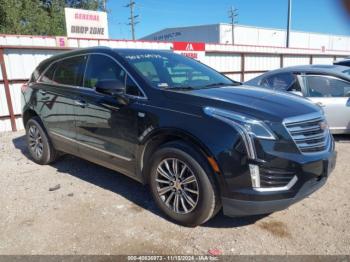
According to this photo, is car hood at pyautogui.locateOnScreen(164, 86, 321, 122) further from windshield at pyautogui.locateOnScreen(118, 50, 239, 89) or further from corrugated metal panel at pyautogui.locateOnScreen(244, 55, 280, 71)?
corrugated metal panel at pyautogui.locateOnScreen(244, 55, 280, 71)

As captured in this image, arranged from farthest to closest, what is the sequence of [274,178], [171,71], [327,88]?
1. [327,88]
2. [171,71]
3. [274,178]

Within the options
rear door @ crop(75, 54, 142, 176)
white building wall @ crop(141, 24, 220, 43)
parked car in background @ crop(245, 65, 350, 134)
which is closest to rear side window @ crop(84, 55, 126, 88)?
rear door @ crop(75, 54, 142, 176)

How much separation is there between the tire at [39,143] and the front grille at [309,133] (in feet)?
12.4

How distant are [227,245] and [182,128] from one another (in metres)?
1.18

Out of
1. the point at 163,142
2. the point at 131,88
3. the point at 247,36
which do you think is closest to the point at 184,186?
the point at 163,142

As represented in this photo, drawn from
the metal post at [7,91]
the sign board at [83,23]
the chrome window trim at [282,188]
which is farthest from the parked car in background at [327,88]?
the sign board at [83,23]

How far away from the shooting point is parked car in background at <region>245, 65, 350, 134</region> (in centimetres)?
600

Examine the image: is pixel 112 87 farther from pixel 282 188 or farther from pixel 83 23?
pixel 83 23

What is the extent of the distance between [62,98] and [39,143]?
1.22 meters

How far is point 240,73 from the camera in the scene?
13938 mm

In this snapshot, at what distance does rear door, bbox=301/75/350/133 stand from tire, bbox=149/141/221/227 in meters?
3.91

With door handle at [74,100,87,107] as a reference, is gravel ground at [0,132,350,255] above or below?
below

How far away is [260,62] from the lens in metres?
15.2

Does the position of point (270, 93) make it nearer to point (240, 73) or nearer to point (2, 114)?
point (2, 114)
